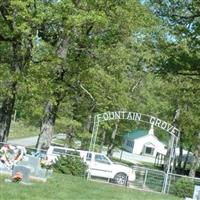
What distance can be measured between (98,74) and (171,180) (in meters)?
8.95

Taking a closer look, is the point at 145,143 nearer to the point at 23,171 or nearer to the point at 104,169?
the point at 104,169

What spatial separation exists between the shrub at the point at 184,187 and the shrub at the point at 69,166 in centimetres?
471

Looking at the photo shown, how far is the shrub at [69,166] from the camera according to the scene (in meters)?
27.6

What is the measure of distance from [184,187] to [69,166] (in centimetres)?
566

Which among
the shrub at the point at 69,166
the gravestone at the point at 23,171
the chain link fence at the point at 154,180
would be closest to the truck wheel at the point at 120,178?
the chain link fence at the point at 154,180

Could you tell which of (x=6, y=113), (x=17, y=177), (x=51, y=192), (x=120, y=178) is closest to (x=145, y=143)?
(x=120, y=178)

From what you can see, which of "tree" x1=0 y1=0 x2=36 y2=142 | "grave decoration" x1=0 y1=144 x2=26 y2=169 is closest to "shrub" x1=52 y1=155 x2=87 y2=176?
"tree" x1=0 y1=0 x2=36 y2=142

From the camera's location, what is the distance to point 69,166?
27.8m

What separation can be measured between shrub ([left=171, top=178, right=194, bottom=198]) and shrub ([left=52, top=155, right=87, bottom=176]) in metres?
4.71

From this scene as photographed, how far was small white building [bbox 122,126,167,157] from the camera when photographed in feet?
316

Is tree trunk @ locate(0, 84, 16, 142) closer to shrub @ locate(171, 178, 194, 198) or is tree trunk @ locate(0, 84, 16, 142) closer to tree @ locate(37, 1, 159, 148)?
tree @ locate(37, 1, 159, 148)

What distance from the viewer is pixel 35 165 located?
20719 mm

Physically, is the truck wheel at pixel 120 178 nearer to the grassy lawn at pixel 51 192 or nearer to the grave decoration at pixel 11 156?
the grassy lawn at pixel 51 192

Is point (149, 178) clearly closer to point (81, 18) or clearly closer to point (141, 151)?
point (81, 18)
